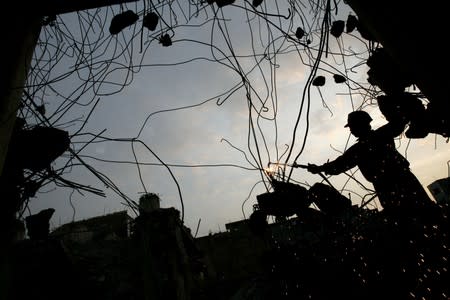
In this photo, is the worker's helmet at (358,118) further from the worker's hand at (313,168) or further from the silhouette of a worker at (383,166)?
the worker's hand at (313,168)

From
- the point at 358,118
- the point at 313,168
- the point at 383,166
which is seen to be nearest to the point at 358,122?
the point at 358,118

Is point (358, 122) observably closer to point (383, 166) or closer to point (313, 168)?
point (313, 168)

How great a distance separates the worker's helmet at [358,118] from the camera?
9.03 ft

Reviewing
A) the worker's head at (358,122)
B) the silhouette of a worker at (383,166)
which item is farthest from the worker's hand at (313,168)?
the worker's head at (358,122)

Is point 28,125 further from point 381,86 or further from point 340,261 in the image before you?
point 340,261

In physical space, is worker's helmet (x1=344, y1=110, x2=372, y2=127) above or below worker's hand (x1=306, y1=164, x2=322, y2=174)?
above

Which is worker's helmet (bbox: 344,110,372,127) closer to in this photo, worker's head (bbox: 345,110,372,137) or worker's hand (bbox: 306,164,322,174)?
worker's head (bbox: 345,110,372,137)

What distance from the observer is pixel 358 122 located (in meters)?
2.80

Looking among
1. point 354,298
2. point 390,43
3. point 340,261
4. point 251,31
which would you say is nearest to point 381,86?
point 251,31

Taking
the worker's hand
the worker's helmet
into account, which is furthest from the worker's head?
the worker's hand

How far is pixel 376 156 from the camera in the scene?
10.3ft

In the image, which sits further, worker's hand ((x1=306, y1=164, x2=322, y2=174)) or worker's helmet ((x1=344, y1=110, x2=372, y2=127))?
worker's hand ((x1=306, y1=164, x2=322, y2=174))

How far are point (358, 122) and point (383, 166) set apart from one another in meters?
1.03

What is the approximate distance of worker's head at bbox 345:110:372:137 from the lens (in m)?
2.76
